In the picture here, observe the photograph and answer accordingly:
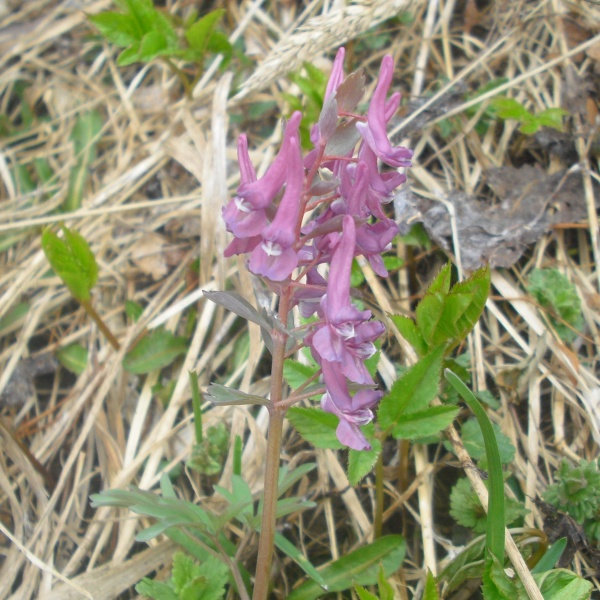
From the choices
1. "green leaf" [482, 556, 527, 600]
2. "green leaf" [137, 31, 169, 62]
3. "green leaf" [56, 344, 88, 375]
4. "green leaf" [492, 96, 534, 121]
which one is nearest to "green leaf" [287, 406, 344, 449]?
"green leaf" [482, 556, 527, 600]

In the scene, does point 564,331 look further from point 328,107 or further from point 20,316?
point 20,316

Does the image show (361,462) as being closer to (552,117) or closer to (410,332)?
(410,332)

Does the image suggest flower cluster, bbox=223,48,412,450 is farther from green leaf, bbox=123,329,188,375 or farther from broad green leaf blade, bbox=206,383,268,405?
green leaf, bbox=123,329,188,375

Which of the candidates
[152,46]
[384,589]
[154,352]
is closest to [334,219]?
[384,589]

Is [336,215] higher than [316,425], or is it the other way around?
[336,215]

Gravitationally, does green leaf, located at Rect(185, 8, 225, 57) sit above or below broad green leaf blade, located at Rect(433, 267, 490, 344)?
above

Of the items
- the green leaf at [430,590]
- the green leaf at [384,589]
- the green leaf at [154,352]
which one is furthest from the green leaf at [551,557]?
the green leaf at [154,352]

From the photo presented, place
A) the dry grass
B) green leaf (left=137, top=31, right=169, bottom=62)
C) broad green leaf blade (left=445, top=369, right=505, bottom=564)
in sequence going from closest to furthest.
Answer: broad green leaf blade (left=445, top=369, right=505, bottom=564) → the dry grass → green leaf (left=137, top=31, right=169, bottom=62)
